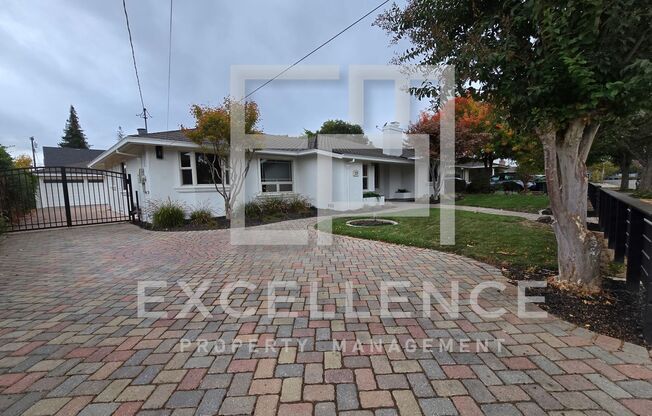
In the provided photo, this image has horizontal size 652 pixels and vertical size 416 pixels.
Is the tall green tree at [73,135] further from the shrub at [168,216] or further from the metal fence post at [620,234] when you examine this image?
the metal fence post at [620,234]

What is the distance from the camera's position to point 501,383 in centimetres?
203

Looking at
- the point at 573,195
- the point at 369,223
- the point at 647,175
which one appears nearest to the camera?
the point at 573,195

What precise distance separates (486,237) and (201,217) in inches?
336

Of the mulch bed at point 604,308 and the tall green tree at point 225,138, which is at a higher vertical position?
the tall green tree at point 225,138

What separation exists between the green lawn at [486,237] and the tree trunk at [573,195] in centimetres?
103

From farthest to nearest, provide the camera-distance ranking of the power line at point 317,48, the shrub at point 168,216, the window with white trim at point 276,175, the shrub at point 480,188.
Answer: the shrub at point 480,188, the window with white trim at point 276,175, the shrub at point 168,216, the power line at point 317,48

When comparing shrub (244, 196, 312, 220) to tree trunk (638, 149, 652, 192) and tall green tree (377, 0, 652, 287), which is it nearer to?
tall green tree (377, 0, 652, 287)

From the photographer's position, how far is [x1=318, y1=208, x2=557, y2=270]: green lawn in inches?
199

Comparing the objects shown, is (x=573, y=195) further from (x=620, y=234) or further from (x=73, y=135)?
(x=73, y=135)

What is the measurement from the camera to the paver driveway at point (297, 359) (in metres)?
1.86

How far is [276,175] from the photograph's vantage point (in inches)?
509

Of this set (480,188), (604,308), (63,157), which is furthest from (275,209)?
(63,157)

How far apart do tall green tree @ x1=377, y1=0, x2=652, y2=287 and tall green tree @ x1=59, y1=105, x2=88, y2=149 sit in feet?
223

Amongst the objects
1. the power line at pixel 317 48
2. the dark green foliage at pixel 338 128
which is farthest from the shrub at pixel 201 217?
the dark green foliage at pixel 338 128
